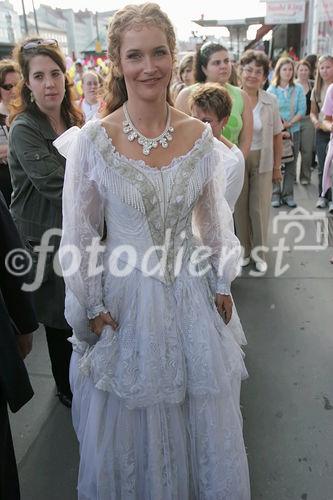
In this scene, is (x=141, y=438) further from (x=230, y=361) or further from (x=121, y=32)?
(x=121, y=32)

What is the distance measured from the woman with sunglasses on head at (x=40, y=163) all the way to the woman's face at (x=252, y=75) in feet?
7.20

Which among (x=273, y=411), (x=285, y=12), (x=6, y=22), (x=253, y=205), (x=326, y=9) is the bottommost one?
(x=273, y=411)

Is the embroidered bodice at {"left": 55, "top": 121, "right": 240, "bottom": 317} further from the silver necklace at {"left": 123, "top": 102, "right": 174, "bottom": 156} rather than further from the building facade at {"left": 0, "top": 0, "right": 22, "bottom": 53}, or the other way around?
the building facade at {"left": 0, "top": 0, "right": 22, "bottom": 53}

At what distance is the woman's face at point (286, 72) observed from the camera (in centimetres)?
570

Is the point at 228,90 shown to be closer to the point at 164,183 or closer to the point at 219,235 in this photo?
the point at 219,235

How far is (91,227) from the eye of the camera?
5.24ft

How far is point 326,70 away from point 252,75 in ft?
Answer: 7.22

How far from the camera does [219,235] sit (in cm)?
178

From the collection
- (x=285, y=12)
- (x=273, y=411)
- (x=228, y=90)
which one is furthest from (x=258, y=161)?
(x=285, y=12)

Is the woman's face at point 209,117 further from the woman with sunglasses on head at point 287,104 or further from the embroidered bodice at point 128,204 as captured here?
the woman with sunglasses on head at point 287,104

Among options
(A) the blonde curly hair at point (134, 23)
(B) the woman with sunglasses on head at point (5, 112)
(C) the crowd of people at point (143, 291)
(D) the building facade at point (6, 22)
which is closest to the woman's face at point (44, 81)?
(C) the crowd of people at point (143, 291)

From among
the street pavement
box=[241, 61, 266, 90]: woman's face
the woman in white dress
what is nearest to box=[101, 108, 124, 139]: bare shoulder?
the woman in white dress

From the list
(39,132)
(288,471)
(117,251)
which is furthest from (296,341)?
(39,132)

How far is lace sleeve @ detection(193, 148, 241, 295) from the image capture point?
1748 millimetres
